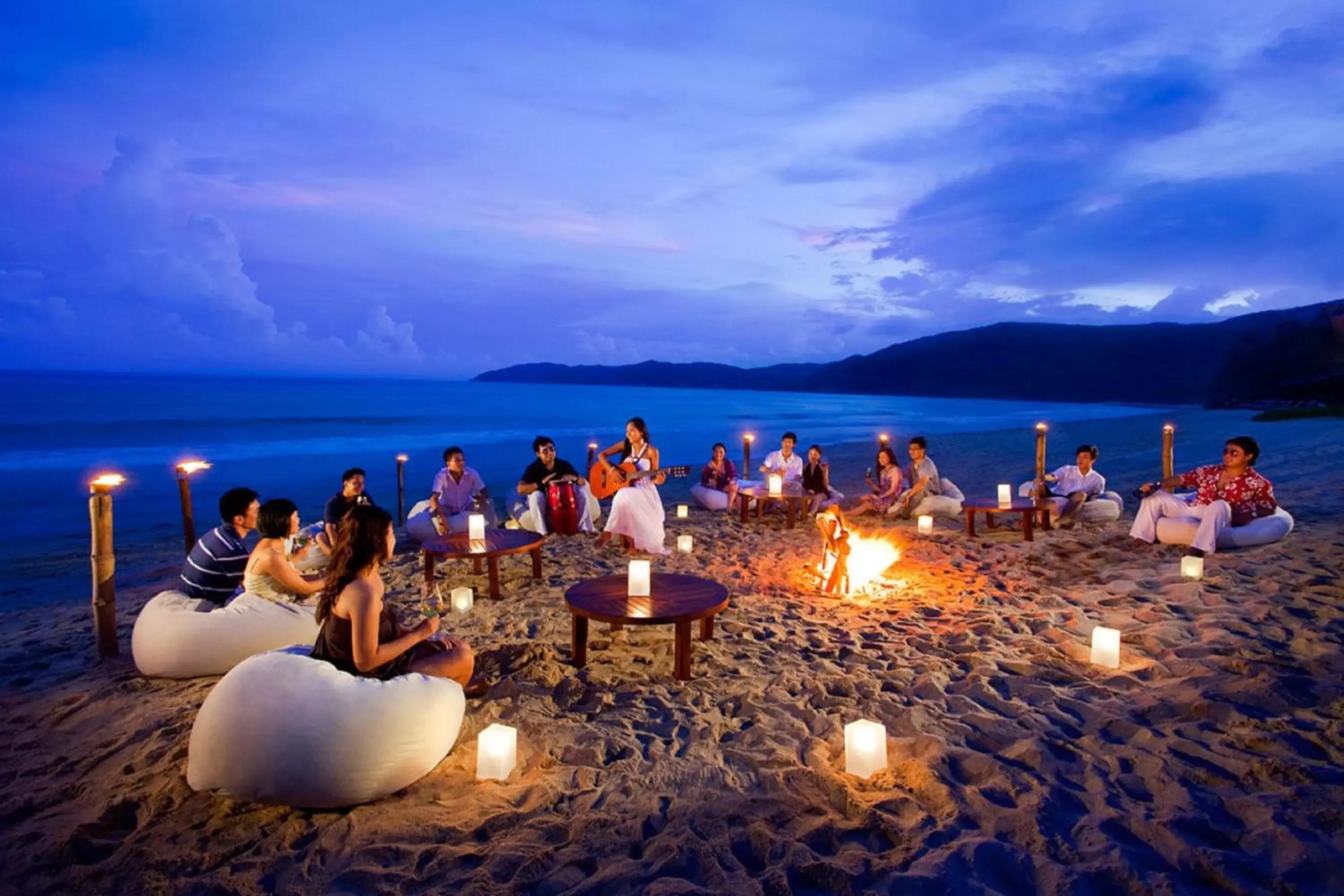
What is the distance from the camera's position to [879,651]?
15.8 ft

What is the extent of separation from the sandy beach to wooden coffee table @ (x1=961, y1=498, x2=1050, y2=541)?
2.00 meters

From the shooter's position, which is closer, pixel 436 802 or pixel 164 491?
pixel 436 802

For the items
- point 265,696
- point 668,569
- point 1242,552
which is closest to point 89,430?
point 668,569

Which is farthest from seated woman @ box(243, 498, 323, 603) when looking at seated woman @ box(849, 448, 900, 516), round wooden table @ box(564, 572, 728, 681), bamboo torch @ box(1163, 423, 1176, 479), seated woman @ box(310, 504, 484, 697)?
bamboo torch @ box(1163, 423, 1176, 479)

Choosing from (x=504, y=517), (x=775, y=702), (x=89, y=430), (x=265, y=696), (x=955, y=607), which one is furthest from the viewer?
(x=89, y=430)

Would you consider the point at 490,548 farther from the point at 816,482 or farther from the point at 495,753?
the point at 816,482

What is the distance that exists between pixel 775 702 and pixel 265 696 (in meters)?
2.47

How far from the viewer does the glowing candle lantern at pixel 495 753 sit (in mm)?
3266

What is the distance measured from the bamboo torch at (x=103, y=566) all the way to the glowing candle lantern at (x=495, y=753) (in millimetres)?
2850

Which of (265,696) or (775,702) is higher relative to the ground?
(265,696)

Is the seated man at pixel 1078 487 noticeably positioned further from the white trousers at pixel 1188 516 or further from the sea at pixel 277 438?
the sea at pixel 277 438

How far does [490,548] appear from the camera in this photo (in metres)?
6.09

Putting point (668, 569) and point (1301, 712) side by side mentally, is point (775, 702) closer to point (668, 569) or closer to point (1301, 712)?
point (1301, 712)

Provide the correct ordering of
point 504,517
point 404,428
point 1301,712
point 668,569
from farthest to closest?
point 404,428, point 504,517, point 668,569, point 1301,712
